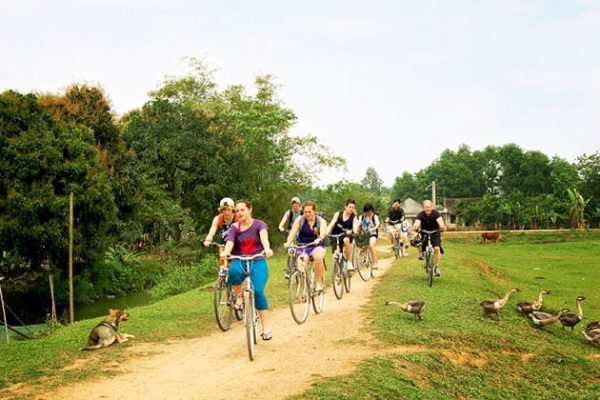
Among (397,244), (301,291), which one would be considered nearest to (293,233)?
(301,291)

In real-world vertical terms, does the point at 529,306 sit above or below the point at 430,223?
below

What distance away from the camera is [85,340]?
9.94 metres

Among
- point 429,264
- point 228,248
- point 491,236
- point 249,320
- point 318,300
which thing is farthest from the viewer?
point 491,236

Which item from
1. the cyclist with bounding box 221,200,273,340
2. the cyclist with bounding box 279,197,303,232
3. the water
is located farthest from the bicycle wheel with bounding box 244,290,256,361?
the water

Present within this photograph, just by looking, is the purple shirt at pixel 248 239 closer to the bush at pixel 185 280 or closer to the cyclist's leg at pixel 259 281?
the cyclist's leg at pixel 259 281

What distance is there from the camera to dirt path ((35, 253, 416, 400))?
689 centimetres

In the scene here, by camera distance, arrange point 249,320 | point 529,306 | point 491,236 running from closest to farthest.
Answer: point 249,320 < point 529,306 < point 491,236

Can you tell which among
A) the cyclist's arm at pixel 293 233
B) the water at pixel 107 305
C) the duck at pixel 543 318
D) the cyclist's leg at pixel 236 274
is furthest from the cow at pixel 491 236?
the cyclist's leg at pixel 236 274

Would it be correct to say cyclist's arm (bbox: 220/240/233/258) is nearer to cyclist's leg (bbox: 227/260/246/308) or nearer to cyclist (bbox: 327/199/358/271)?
cyclist's leg (bbox: 227/260/246/308)

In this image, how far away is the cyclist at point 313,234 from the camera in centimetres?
1106

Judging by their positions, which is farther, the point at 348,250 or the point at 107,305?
the point at 107,305

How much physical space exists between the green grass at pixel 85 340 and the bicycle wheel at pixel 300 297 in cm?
152

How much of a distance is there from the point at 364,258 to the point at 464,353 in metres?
7.12

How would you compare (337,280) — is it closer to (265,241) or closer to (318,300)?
(318,300)
